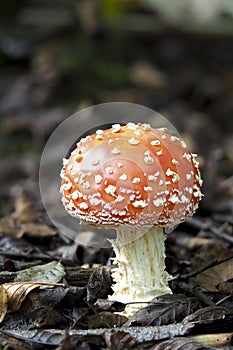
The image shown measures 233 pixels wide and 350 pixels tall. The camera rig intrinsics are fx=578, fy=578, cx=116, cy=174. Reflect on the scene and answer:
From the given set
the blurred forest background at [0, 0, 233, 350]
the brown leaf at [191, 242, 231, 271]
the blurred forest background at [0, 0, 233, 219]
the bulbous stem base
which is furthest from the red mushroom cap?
the blurred forest background at [0, 0, 233, 219]

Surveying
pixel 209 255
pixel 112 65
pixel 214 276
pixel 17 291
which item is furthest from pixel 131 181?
pixel 112 65

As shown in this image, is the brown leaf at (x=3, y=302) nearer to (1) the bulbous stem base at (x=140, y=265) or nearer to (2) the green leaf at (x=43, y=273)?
(2) the green leaf at (x=43, y=273)

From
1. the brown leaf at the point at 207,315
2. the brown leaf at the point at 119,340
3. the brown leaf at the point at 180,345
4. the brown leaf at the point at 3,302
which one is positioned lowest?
the brown leaf at the point at 180,345

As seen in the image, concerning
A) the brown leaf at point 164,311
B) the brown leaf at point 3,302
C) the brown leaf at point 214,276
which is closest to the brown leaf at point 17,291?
the brown leaf at point 3,302

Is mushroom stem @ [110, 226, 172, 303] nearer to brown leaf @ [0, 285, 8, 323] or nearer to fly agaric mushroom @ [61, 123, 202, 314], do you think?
fly agaric mushroom @ [61, 123, 202, 314]

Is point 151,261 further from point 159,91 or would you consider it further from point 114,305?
point 159,91

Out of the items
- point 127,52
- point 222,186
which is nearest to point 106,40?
point 127,52

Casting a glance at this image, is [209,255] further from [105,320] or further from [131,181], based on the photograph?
[131,181]
